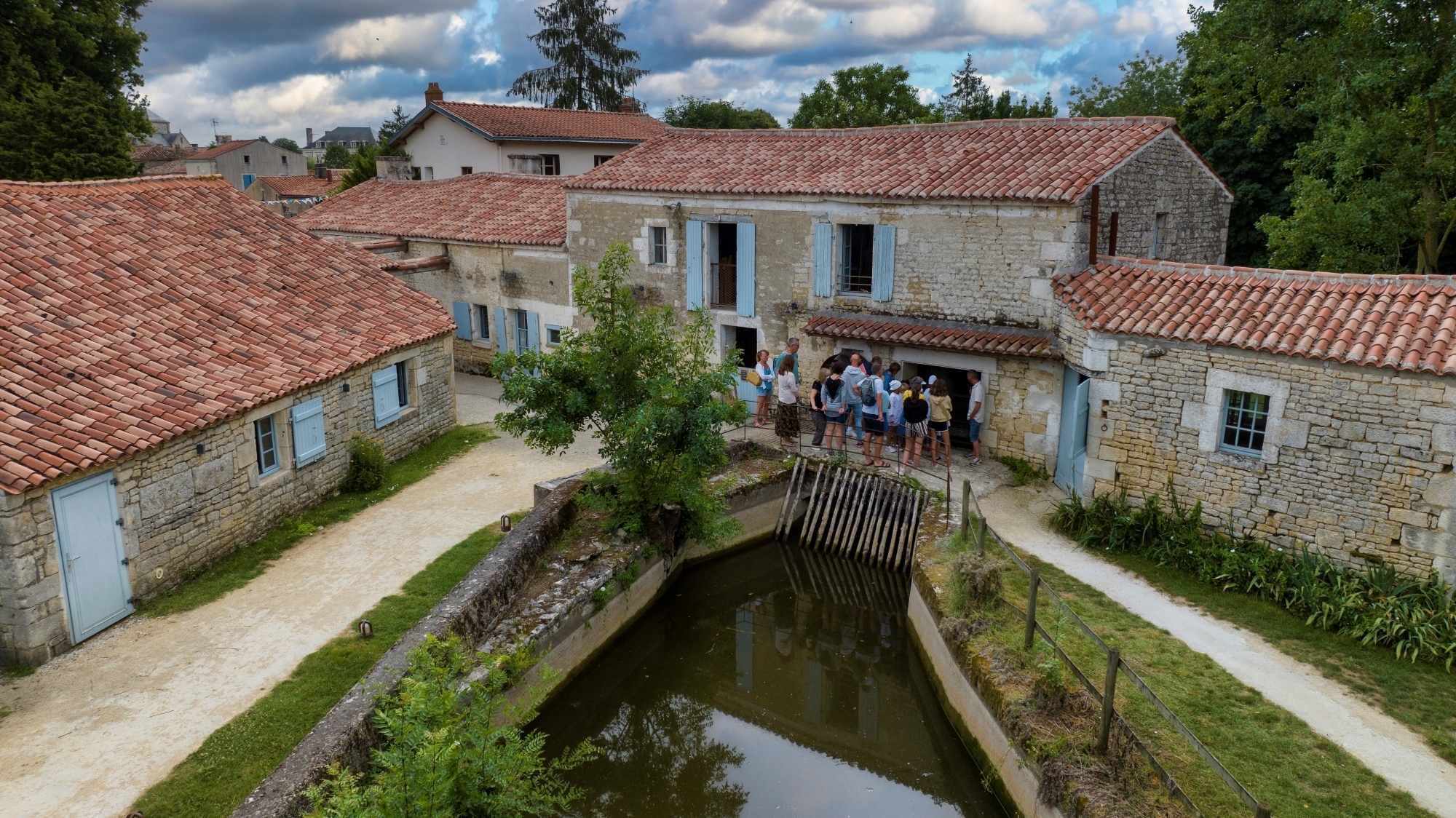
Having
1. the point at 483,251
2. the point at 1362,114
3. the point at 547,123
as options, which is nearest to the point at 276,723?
the point at 483,251

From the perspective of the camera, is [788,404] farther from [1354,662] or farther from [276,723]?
[276,723]

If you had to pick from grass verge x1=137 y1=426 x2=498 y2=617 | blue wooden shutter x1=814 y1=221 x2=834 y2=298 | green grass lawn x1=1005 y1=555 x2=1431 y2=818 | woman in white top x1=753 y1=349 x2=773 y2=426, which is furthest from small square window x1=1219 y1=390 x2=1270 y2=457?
grass verge x1=137 y1=426 x2=498 y2=617

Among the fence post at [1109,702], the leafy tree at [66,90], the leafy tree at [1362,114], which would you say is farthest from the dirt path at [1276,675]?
the leafy tree at [66,90]

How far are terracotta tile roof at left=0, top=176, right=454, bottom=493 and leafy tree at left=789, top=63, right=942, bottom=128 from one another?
952 inches

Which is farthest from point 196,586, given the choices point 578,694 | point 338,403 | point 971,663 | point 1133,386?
point 1133,386

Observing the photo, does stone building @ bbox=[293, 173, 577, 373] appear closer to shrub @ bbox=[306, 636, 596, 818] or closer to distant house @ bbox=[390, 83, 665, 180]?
distant house @ bbox=[390, 83, 665, 180]

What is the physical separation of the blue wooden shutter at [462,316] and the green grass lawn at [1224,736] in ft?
51.5

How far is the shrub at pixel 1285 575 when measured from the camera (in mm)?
9234

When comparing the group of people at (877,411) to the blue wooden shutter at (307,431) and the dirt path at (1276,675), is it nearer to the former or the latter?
the dirt path at (1276,675)

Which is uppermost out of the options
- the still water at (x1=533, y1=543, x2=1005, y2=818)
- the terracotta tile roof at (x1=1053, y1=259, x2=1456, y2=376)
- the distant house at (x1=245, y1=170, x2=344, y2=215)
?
the distant house at (x1=245, y1=170, x2=344, y2=215)

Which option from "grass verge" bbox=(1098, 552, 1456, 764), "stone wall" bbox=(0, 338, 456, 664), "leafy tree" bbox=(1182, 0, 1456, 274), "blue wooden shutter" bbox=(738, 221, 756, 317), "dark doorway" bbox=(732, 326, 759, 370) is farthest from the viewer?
"dark doorway" bbox=(732, 326, 759, 370)

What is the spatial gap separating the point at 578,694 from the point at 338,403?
6.35 m

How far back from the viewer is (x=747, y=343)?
1769 centimetres

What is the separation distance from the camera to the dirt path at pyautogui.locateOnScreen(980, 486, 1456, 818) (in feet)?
24.1
